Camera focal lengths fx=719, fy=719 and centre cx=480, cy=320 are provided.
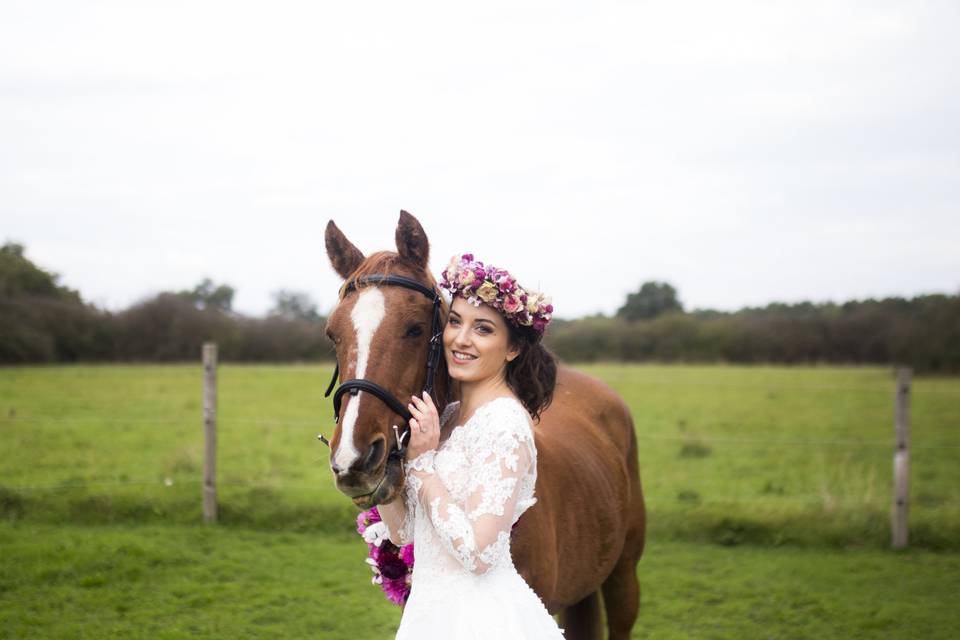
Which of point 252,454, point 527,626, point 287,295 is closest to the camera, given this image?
point 527,626

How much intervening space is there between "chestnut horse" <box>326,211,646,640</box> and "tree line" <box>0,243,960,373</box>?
626 millimetres

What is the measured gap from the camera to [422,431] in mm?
2061

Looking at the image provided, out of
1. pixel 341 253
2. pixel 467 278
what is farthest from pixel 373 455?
pixel 341 253

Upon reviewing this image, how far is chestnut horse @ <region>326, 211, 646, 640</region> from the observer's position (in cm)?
201

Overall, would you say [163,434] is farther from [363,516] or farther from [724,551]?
[363,516]

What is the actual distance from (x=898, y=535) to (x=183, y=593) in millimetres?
6636

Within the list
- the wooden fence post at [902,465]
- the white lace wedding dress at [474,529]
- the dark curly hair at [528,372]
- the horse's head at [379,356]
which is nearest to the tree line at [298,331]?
the dark curly hair at [528,372]

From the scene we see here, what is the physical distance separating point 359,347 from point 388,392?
0.53 ft

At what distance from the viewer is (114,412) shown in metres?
11.5

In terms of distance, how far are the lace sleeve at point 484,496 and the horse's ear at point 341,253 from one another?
34.4 inches

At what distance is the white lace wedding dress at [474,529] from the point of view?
194 cm

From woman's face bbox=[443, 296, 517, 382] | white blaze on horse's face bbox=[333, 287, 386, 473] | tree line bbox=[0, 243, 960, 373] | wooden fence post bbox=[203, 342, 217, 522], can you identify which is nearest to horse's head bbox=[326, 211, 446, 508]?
white blaze on horse's face bbox=[333, 287, 386, 473]

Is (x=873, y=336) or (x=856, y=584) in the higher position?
(x=873, y=336)

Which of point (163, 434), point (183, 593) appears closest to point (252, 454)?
point (163, 434)
